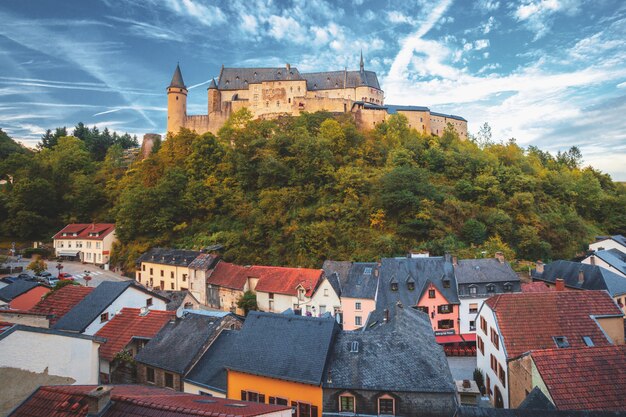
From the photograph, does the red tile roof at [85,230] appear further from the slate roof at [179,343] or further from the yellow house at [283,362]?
the yellow house at [283,362]

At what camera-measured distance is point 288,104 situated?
63.8m

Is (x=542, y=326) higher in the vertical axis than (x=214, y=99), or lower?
lower

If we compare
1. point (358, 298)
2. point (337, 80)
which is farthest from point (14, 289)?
point (337, 80)

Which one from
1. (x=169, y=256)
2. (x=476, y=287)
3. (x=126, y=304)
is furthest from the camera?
(x=169, y=256)

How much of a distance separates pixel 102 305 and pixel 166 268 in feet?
64.0

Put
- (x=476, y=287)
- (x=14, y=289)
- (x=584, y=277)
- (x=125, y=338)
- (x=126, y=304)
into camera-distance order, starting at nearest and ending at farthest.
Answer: (x=125, y=338)
(x=126, y=304)
(x=14, y=289)
(x=476, y=287)
(x=584, y=277)

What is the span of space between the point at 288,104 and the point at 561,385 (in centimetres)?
5816

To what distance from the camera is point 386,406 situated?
12367 millimetres

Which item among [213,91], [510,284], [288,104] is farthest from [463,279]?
[213,91]

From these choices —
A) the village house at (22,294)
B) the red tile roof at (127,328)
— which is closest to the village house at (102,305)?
the red tile roof at (127,328)

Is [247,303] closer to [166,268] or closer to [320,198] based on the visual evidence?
[166,268]

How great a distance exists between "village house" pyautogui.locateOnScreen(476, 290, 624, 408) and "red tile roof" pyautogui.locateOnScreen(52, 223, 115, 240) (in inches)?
1700

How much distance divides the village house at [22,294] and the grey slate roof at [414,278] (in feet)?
66.4

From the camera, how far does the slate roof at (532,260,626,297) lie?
26.1m
